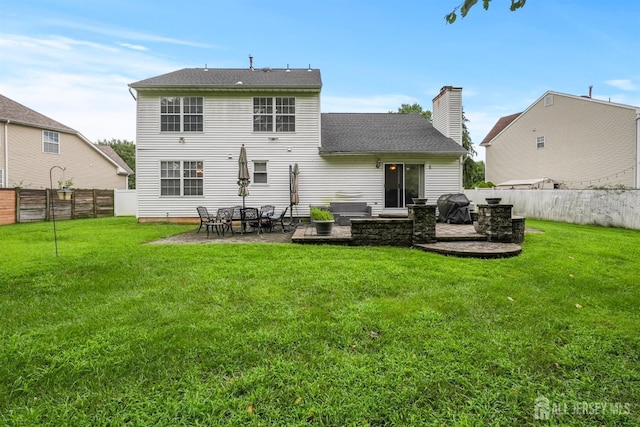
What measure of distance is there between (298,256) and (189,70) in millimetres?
12236

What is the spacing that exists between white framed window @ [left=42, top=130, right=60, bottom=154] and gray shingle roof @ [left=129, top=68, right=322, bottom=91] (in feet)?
35.7

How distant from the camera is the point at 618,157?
55.4ft

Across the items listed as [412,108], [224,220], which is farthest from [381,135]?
[412,108]

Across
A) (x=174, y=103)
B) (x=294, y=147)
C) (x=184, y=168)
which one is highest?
(x=174, y=103)

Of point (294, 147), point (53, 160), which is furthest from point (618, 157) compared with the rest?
point (53, 160)

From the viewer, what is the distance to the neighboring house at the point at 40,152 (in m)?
17.0

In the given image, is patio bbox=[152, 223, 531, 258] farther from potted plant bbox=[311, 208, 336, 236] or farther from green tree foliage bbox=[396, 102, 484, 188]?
green tree foliage bbox=[396, 102, 484, 188]

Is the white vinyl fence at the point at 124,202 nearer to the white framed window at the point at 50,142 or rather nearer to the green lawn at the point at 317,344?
the white framed window at the point at 50,142

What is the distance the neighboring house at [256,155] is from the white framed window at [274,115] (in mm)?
39

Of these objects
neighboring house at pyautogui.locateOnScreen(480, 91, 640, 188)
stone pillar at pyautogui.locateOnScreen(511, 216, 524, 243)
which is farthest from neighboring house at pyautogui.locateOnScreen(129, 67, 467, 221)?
neighboring house at pyautogui.locateOnScreen(480, 91, 640, 188)

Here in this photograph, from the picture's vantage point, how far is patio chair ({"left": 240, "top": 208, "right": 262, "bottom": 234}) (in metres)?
9.54

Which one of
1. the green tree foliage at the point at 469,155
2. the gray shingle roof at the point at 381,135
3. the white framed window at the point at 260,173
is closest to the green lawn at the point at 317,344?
the white framed window at the point at 260,173

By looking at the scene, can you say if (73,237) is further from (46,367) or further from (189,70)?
(189,70)

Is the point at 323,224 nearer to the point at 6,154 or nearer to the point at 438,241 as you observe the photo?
the point at 438,241
